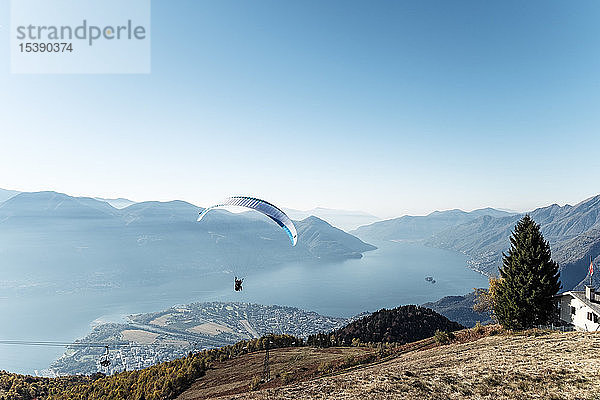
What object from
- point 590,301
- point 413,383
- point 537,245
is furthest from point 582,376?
point 590,301

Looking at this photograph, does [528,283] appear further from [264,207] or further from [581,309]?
[264,207]

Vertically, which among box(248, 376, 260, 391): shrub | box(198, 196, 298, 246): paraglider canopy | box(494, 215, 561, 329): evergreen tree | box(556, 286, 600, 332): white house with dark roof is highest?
box(198, 196, 298, 246): paraglider canopy

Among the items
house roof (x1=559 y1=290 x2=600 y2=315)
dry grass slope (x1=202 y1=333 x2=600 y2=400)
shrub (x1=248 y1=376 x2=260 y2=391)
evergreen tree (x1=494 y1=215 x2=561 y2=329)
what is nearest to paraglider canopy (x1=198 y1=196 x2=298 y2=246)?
shrub (x1=248 y1=376 x2=260 y2=391)

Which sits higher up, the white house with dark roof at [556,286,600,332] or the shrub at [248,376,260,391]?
the white house with dark roof at [556,286,600,332]

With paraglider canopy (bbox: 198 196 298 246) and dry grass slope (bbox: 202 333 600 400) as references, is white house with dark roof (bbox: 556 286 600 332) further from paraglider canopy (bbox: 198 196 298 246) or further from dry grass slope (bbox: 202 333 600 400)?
paraglider canopy (bbox: 198 196 298 246)

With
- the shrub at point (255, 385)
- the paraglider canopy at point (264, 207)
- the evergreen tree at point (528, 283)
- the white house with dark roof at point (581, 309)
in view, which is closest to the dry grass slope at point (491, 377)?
the evergreen tree at point (528, 283)

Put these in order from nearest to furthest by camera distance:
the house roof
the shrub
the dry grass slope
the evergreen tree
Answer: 1. the dry grass slope
2. the shrub
3. the evergreen tree
4. the house roof

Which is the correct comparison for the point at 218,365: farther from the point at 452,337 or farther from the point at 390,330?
the point at 390,330
